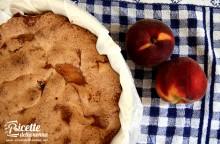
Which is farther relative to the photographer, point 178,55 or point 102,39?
point 178,55

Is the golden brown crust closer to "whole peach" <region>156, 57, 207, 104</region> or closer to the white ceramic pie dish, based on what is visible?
the white ceramic pie dish

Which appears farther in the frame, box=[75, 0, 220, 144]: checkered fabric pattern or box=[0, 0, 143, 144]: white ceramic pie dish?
box=[75, 0, 220, 144]: checkered fabric pattern

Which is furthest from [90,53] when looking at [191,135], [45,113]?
[191,135]

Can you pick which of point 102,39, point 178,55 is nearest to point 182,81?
point 178,55

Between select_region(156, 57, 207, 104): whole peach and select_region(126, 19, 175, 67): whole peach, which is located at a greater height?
select_region(126, 19, 175, 67): whole peach

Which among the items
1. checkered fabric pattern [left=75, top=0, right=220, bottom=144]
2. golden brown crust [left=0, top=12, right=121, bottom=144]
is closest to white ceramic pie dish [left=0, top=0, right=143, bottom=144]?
golden brown crust [left=0, top=12, right=121, bottom=144]

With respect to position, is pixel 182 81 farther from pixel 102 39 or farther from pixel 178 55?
pixel 102 39
